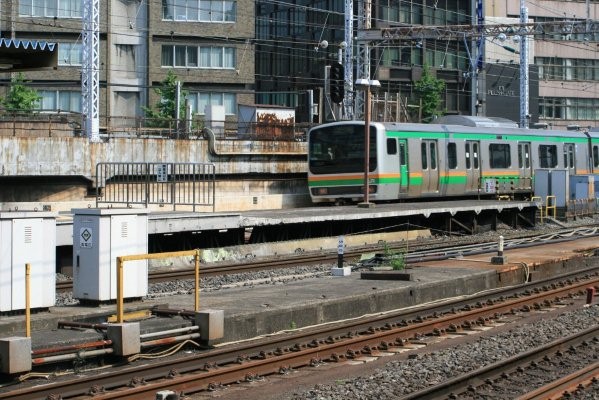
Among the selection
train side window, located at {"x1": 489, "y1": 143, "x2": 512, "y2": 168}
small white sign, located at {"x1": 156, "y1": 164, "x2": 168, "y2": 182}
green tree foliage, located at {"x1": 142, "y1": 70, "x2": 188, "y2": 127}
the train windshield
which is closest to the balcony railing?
the train windshield

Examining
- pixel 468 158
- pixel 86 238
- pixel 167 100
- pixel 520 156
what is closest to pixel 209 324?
pixel 86 238

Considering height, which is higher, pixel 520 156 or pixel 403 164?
pixel 520 156

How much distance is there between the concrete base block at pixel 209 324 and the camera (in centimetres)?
1220

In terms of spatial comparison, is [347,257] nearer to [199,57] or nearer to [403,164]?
[403,164]

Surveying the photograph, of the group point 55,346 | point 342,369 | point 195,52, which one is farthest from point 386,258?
point 195,52

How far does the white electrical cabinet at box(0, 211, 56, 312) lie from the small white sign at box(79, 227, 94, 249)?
0.71 metres

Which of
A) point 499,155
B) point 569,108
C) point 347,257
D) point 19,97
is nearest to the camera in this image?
point 347,257

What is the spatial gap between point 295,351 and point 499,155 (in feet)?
90.7

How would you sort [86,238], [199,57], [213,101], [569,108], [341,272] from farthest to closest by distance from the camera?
[569,108], [213,101], [199,57], [341,272], [86,238]

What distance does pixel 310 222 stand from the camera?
2772 cm

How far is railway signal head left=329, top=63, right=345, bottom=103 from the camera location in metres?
36.8

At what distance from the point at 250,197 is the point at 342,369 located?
27.2m

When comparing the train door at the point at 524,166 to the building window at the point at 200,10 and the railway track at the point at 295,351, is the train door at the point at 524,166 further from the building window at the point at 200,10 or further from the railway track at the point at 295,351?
the railway track at the point at 295,351

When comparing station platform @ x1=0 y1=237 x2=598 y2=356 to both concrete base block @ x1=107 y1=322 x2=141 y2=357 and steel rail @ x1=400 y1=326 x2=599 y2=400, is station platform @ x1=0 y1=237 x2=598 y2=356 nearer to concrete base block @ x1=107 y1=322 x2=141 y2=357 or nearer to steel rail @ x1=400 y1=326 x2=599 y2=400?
concrete base block @ x1=107 y1=322 x2=141 y2=357
